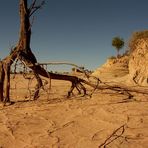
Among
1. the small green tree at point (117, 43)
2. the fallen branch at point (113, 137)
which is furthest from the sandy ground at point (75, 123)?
the small green tree at point (117, 43)

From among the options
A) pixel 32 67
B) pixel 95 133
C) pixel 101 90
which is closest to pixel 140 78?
pixel 101 90

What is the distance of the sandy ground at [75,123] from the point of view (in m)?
4.39

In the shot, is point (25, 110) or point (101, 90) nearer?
point (25, 110)

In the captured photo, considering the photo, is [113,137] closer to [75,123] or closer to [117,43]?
[75,123]

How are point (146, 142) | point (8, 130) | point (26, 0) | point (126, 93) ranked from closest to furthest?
1. point (146, 142)
2. point (8, 130)
3. point (26, 0)
4. point (126, 93)

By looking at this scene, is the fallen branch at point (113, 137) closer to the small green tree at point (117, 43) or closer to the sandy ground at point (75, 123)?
the sandy ground at point (75, 123)

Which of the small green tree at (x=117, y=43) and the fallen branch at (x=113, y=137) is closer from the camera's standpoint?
the fallen branch at (x=113, y=137)

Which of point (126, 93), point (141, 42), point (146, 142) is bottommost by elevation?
point (146, 142)

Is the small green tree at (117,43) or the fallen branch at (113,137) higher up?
the small green tree at (117,43)

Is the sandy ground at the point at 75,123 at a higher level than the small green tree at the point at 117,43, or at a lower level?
lower

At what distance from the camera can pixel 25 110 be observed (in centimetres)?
633

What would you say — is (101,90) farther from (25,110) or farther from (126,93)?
(25,110)

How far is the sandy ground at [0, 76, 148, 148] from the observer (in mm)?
4391

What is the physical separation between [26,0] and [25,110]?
268 centimetres
